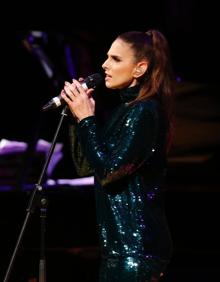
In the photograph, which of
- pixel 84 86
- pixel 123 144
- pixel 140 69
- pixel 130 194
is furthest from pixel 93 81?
pixel 130 194

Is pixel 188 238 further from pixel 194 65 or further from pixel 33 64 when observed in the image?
pixel 33 64

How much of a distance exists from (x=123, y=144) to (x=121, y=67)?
12.0 inches

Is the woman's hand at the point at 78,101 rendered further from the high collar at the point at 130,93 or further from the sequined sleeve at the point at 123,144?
the high collar at the point at 130,93

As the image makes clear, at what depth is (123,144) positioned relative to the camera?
7.14 ft

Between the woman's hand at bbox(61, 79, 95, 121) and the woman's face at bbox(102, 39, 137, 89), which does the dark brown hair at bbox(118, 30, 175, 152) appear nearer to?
the woman's face at bbox(102, 39, 137, 89)

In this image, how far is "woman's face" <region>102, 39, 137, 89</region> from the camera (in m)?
2.31

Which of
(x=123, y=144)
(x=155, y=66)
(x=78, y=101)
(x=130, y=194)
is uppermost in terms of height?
(x=155, y=66)

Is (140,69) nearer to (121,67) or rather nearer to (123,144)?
(121,67)

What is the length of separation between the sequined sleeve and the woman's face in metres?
0.13

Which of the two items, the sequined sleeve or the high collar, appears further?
the high collar

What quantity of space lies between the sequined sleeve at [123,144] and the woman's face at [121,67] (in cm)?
13

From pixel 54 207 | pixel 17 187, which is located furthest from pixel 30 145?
pixel 54 207

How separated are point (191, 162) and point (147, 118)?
314 centimetres

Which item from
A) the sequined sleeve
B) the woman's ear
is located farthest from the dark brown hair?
the sequined sleeve
